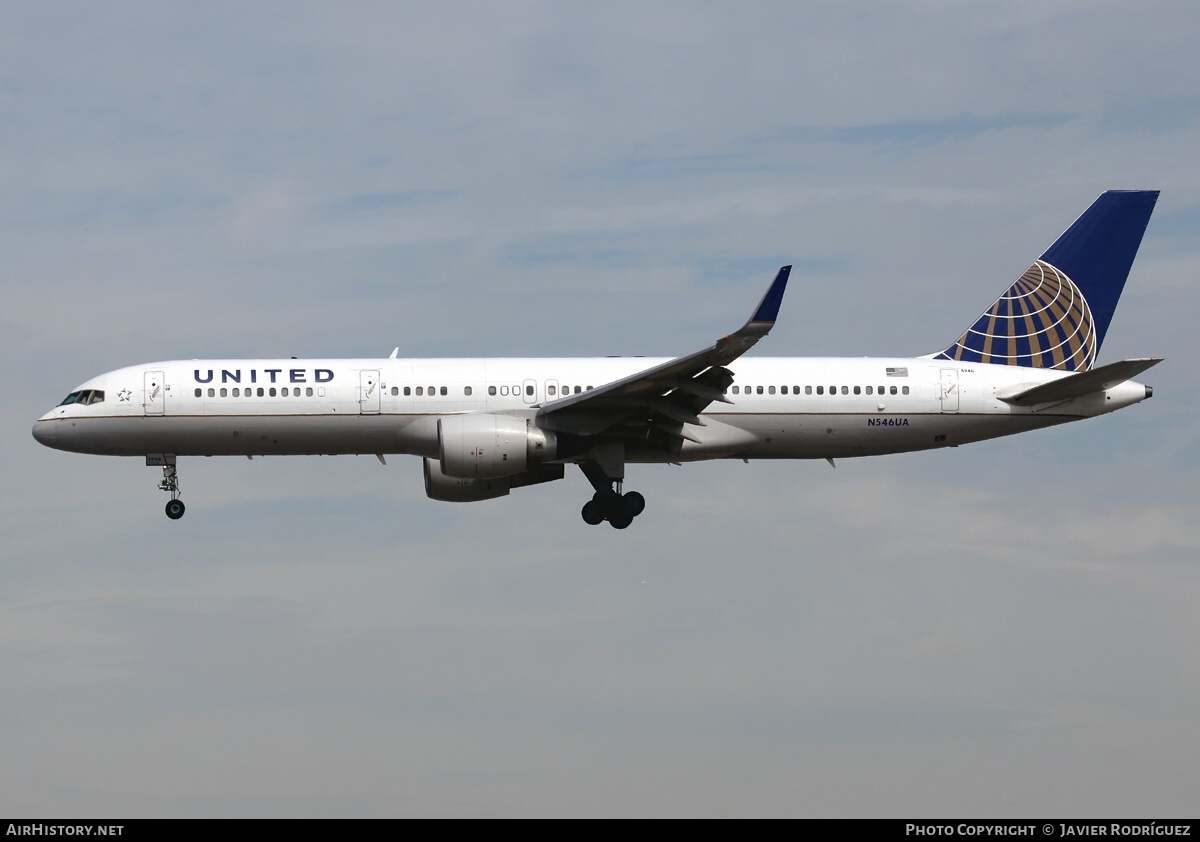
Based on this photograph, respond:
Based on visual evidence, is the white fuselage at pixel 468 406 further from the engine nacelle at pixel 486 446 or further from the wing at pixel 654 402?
the engine nacelle at pixel 486 446

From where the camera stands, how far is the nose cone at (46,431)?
3472 cm

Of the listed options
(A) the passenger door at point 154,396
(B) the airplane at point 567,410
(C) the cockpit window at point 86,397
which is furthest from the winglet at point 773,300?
(C) the cockpit window at point 86,397

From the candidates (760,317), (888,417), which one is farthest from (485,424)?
(888,417)

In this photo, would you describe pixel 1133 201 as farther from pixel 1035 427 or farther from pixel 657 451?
pixel 657 451

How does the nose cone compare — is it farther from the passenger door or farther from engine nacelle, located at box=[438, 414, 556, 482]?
engine nacelle, located at box=[438, 414, 556, 482]

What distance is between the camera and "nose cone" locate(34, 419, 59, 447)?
34719mm

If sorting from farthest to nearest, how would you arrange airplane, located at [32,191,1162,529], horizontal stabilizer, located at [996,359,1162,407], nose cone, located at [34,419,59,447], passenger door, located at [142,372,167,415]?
nose cone, located at [34,419,59,447] → passenger door, located at [142,372,167,415] → airplane, located at [32,191,1162,529] → horizontal stabilizer, located at [996,359,1162,407]

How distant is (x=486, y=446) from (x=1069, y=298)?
50.0 ft

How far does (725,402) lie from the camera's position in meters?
32.8

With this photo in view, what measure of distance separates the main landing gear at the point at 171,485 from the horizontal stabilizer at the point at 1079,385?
18444mm

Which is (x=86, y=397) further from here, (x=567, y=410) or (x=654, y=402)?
(x=654, y=402)

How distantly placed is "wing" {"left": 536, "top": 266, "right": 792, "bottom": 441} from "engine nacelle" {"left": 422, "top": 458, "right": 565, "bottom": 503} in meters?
2.00

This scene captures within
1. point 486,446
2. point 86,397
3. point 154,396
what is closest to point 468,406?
point 486,446

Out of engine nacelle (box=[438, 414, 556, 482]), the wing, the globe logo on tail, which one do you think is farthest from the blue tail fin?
engine nacelle (box=[438, 414, 556, 482])
